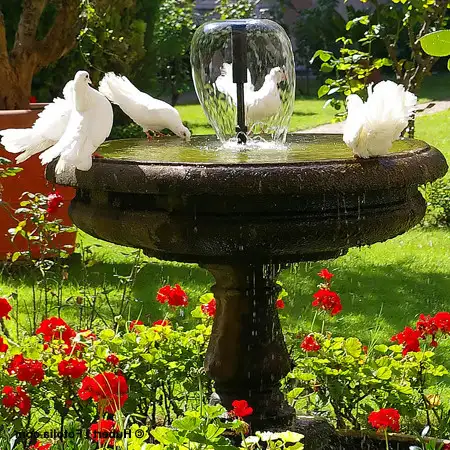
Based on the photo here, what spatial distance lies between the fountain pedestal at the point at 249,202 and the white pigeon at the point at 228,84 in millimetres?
461

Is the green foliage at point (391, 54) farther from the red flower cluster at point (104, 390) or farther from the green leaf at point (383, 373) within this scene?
the red flower cluster at point (104, 390)

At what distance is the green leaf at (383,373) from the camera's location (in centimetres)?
317

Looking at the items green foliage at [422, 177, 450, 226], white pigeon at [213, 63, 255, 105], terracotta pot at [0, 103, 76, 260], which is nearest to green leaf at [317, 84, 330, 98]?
green foliage at [422, 177, 450, 226]

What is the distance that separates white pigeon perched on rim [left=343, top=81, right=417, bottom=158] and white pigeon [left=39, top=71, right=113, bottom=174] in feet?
2.16

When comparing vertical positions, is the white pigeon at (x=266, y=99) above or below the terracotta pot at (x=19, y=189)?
above

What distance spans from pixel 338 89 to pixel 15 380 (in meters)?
4.10

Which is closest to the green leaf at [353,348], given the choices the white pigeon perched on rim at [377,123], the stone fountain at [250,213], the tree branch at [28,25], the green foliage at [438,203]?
the stone fountain at [250,213]

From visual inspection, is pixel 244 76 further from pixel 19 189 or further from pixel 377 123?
pixel 19 189

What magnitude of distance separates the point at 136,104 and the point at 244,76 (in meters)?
0.37

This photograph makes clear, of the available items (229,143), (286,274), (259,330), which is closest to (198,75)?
(229,143)

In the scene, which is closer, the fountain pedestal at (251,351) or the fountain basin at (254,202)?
the fountain basin at (254,202)

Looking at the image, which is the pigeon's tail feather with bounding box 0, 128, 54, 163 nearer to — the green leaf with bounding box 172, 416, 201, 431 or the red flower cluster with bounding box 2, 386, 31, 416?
the red flower cluster with bounding box 2, 386, 31, 416

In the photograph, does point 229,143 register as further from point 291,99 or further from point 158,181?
point 158,181

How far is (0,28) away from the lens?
6340mm
